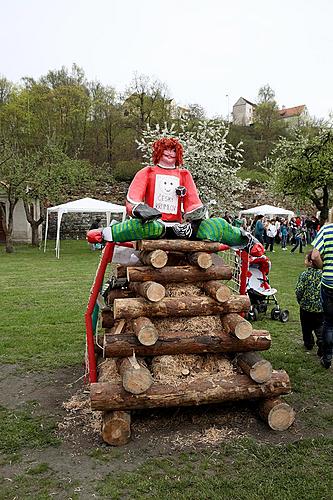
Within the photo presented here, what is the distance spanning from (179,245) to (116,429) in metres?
1.87

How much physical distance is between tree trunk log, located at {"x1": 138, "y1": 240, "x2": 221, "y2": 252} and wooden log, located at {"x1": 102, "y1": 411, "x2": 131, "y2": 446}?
1.62m

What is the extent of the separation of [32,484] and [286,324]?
582 cm

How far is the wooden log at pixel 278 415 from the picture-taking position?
14.2ft

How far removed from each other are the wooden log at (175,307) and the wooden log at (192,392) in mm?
642

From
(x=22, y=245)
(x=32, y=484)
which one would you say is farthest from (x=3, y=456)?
(x=22, y=245)

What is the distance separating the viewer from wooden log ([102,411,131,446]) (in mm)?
4086

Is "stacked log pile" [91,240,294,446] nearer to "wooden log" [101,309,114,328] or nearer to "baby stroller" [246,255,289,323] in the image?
"wooden log" [101,309,114,328]

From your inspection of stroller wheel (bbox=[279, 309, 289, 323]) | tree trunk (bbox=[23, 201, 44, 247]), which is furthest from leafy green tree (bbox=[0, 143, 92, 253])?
stroller wheel (bbox=[279, 309, 289, 323])

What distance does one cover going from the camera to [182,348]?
458 centimetres

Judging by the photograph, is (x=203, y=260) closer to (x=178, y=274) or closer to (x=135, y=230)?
(x=178, y=274)

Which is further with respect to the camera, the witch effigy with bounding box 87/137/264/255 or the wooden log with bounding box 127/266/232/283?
the witch effigy with bounding box 87/137/264/255

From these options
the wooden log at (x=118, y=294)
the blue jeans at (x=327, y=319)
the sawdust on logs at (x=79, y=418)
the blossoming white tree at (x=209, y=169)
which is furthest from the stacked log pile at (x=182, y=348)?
the blossoming white tree at (x=209, y=169)

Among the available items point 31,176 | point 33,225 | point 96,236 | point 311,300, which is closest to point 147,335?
point 96,236

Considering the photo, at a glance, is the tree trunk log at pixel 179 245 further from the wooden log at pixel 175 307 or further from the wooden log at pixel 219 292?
the wooden log at pixel 175 307
